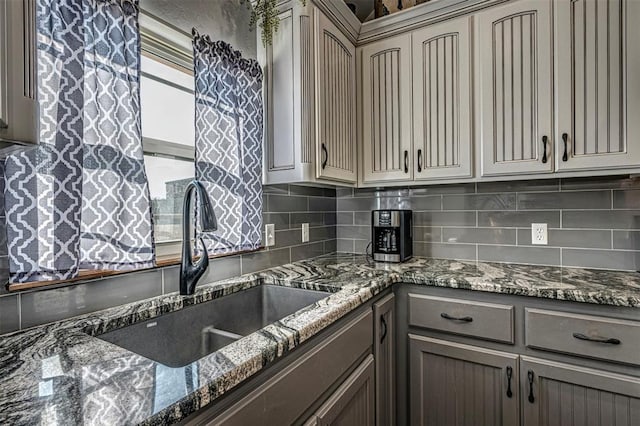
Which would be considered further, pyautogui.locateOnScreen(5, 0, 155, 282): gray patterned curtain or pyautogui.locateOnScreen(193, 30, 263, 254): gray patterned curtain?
pyautogui.locateOnScreen(193, 30, 263, 254): gray patterned curtain

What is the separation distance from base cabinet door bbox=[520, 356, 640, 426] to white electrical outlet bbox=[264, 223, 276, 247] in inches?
49.4

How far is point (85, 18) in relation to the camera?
1.04 meters

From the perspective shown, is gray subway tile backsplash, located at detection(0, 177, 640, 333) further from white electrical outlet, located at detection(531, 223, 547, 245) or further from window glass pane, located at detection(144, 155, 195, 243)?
window glass pane, located at detection(144, 155, 195, 243)

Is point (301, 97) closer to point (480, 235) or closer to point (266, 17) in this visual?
point (266, 17)

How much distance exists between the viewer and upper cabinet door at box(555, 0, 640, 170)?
145 cm

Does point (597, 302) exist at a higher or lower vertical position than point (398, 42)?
lower

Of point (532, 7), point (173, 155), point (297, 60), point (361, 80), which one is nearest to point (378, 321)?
point (173, 155)

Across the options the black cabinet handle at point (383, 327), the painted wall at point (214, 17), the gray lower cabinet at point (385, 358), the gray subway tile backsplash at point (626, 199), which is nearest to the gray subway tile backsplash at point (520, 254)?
the gray subway tile backsplash at point (626, 199)

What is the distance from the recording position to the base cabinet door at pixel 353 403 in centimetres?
103

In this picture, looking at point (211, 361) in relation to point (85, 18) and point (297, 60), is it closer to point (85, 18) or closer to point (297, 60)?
point (85, 18)

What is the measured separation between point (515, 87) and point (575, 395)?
1.36 m

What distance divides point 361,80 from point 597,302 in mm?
1580

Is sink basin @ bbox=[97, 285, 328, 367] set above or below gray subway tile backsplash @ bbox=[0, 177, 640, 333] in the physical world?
below

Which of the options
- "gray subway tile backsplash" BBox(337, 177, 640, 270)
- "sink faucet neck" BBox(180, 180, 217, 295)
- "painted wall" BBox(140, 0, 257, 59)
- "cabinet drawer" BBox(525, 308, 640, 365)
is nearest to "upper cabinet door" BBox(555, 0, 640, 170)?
"gray subway tile backsplash" BBox(337, 177, 640, 270)
